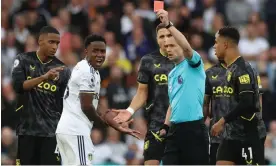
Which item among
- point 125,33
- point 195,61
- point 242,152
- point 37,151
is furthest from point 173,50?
point 125,33

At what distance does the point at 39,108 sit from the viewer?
14953 mm

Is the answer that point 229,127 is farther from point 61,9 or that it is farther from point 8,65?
point 61,9

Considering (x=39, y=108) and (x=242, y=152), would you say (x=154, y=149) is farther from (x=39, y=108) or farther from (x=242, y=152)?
(x=39, y=108)

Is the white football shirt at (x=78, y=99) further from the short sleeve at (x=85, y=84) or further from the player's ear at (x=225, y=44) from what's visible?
the player's ear at (x=225, y=44)

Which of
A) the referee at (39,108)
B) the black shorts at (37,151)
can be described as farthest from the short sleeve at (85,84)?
the black shorts at (37,151)

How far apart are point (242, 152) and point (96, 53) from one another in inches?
97.7

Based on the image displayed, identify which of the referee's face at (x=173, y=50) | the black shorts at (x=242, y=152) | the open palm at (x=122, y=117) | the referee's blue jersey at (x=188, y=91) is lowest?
the black shorts at (x=242, y=152)

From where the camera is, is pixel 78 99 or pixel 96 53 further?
pixel 96 53

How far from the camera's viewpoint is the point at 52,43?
15.0 m

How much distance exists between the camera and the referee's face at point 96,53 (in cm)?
1356

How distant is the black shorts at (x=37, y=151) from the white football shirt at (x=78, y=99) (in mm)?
1472

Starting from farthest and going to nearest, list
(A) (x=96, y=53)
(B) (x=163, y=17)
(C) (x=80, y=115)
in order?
(A) (x=96, y=53), (C) (x=80, y=115), (B) (x=163, y=17)

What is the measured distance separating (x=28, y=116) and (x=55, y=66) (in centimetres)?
85

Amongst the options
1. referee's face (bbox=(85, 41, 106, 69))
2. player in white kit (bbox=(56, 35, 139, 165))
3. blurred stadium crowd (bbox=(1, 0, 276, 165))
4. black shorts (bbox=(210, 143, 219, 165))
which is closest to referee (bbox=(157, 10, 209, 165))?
player in white kit (bbox=(56, 35, 139, 165))
